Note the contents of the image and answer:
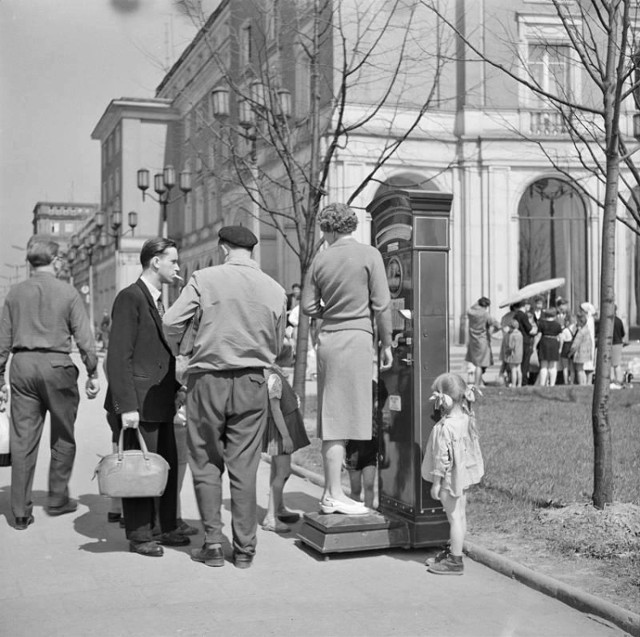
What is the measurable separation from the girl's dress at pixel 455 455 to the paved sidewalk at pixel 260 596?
0.56 metres

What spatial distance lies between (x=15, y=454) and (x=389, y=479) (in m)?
2.85

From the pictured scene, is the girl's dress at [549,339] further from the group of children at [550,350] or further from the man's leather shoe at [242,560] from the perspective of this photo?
the man's leather shoe at [242,560]

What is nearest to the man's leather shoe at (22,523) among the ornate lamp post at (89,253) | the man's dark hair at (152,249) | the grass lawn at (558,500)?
the man's dark hair at (152,249)

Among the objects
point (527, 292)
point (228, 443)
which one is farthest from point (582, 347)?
point (228, 443)

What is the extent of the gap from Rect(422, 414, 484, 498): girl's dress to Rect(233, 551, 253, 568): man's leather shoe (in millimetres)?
1201

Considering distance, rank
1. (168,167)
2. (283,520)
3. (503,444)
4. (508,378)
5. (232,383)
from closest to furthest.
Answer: (232,383), (283,520), (503,444), (508,378), (168,167)

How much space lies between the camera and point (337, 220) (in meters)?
5.88

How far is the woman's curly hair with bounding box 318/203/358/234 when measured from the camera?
5883 millimetres

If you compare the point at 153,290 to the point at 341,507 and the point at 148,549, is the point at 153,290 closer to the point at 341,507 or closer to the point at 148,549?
→ the point at 148,549

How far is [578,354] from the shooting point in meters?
19.2

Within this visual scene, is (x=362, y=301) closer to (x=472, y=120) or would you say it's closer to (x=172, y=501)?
(x=172, y=501)

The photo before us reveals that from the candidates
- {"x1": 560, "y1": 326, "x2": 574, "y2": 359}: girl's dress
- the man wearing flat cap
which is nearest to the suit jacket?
the man wearing flat cap

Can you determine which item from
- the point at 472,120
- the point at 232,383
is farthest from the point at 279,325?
the point at 472,120

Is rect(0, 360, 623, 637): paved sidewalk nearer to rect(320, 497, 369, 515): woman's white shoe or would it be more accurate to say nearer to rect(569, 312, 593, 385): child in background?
rect(320, 497, 369, 515): woman's white shoe
